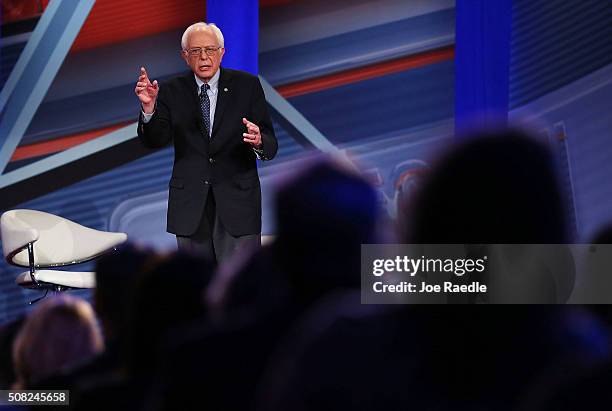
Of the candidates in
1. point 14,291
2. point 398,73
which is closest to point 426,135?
point 398,73

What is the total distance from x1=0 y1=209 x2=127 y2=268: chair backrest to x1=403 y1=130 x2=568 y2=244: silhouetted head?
10.5 ft

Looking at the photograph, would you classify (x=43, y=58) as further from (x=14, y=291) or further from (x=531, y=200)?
(x=531, y=200)

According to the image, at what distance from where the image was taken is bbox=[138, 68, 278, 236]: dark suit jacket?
3230mm

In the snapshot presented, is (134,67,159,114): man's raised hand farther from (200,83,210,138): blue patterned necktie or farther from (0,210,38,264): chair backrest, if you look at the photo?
(0,210,38,264): chair backrest

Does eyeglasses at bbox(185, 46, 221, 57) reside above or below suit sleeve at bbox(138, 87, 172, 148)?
above

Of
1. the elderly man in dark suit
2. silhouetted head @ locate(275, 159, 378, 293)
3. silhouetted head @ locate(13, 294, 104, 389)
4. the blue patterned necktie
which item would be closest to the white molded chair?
the elderly man in dark suit

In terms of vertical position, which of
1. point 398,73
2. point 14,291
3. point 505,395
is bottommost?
point 505,395

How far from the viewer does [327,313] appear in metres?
1.15

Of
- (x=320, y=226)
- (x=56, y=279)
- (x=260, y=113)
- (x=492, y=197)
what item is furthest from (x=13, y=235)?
(x=492, y=197)

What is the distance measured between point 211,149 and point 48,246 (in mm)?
1466

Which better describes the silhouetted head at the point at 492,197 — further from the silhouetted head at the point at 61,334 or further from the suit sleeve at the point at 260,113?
the suit sleeve at the point at 260,113

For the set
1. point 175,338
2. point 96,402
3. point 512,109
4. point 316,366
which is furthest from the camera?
point 512,109

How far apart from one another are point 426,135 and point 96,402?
3.62m

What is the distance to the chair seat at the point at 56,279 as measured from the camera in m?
4.10
